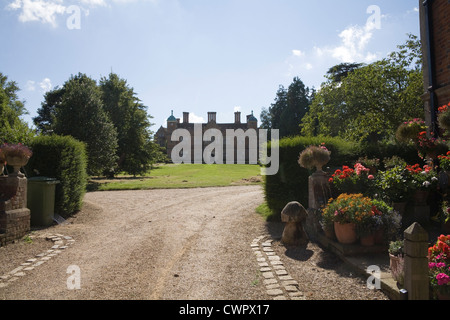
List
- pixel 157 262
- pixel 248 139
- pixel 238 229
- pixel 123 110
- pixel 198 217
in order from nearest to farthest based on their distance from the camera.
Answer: pixel 157 262 → pixel 238 229 → pixel 198 217 → pixel 123 110 → pixel 248 139

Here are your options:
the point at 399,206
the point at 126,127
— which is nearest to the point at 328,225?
the point at 399,206

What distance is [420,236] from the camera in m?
3.29

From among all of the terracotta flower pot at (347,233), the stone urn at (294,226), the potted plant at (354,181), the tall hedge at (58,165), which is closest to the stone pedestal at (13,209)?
the tall hedge at (58,165)

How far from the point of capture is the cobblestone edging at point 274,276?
3941 millimetres

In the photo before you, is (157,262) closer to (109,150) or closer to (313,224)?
(313,224)

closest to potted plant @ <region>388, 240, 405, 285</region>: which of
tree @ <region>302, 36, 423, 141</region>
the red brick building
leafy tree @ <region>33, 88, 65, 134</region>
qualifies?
the red brick building

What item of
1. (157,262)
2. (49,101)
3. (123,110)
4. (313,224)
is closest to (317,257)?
(313,224)

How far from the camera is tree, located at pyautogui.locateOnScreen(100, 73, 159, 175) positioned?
25547 mm

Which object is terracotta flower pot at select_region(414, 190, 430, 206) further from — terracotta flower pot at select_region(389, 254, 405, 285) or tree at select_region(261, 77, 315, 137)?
tree at select_region(261, 77, 315, 137)

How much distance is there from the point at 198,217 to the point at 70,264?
457cm

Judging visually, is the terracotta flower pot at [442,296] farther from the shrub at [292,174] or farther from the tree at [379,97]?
the tree at [379,97]

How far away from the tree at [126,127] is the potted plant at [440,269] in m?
24.9

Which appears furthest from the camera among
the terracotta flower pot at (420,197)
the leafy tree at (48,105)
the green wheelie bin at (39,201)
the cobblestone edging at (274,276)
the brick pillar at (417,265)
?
the leafy tree at (48,105)

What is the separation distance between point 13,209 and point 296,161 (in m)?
7.45
